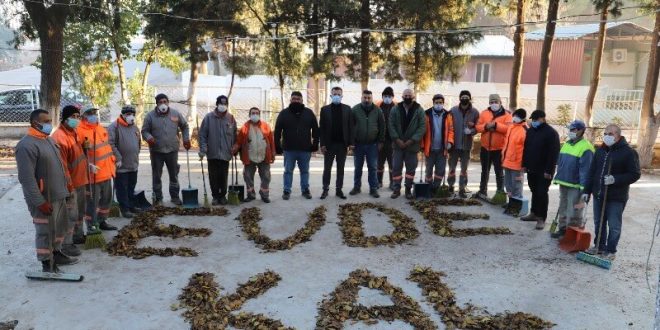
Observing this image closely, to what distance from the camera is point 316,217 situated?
764 centimetres

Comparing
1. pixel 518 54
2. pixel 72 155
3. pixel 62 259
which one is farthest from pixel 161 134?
pixel 518 54

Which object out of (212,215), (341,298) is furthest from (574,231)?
(212,215)

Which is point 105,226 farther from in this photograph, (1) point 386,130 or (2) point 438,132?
(2) point 438,132

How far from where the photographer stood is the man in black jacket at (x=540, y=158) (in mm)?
7043

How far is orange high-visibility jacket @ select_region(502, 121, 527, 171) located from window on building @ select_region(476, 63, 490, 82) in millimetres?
21510

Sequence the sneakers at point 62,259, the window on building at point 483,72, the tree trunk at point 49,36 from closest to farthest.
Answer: the sneakers at point 62,259 < the tree trunk at point 49,36 < the window on building at point 483,72

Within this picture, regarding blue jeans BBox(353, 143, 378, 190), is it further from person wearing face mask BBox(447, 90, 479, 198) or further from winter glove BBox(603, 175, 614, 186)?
winter glove BBox(603, 175, 614, 186)

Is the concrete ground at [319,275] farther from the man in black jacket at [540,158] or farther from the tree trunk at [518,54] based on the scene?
the tree trunk at [518,54]

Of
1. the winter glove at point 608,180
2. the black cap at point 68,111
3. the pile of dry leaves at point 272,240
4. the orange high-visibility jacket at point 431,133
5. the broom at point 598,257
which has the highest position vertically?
the black cap at point 68,111

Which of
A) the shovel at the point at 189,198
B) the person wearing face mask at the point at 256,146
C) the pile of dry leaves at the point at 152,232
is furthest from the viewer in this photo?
the person wearing face mask at the point at 256,146

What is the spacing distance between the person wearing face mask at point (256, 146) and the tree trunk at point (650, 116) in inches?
390

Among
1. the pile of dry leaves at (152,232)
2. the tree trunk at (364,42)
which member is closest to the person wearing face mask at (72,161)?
the pile of dry leaves at (152,232)

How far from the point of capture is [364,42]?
13602mm

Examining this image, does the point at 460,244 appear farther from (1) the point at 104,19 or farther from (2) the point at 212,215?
(1) the point at 104,19
